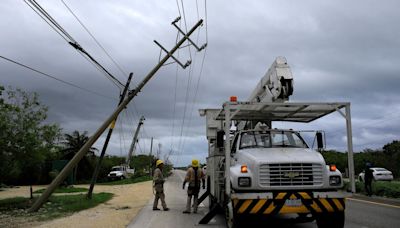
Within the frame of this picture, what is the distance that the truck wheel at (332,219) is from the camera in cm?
920

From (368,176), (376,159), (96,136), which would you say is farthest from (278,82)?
(376,159)

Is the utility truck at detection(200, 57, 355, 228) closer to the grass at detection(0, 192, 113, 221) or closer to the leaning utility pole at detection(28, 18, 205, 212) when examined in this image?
the grass at detection(0, 192, 113, 221)

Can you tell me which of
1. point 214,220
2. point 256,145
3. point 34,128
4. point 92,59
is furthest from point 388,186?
point 34,128

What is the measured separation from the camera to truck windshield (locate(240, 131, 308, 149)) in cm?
1034

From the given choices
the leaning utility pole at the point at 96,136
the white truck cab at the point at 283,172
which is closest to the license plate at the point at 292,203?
the white truck cab at the point at 283,172

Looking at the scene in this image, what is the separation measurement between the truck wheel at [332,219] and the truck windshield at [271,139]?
5.87 ft

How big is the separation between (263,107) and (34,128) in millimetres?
16707

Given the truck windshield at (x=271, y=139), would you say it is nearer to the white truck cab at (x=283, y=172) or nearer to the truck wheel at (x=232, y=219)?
the white truck cab at (x=283, y=172)

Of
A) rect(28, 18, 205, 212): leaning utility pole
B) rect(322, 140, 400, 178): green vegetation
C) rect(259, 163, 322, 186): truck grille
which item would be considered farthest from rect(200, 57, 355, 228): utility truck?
rect(322, 140, 400, 178): green vegetation

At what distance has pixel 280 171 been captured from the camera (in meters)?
8.87

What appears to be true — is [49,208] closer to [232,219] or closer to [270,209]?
[232,219]

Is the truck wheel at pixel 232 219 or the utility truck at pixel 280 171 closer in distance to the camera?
the utility truck at pixel 280 171

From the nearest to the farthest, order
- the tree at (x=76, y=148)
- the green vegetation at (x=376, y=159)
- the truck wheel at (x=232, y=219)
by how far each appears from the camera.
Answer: the truck wheel at (x=232, y=219)
the green vegetation at (x=376, y=159)
the tree at (x=76, y=148)

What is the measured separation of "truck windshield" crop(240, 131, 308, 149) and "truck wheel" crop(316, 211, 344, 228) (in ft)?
5.87
